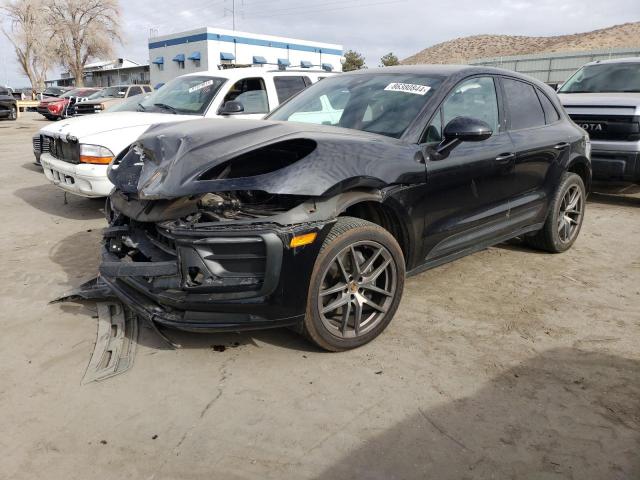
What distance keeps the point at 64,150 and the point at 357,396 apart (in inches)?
199

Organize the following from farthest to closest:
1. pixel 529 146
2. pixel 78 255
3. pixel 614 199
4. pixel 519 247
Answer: pixel 614 199 → pixel 519 247 → pixel 78 255 → pixel 529 146

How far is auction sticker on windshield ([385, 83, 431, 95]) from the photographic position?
12.2 feet

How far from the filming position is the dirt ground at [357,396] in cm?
230

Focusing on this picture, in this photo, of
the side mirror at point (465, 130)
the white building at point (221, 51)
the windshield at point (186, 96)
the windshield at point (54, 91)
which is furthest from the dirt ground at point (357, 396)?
the windshield at point (54, 91)

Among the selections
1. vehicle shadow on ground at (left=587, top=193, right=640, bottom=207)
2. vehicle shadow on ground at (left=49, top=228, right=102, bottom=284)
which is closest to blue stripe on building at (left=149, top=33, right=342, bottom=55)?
vehicle shadow on ground at (left=587, top=193, right=640, bottom=207)

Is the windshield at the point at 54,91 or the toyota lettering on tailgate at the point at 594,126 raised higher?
the windshield at the point at 54,91

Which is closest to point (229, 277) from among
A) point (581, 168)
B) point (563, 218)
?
point (563, 218)

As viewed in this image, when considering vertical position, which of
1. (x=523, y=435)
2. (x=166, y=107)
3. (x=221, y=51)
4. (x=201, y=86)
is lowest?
(x=523, y=435)

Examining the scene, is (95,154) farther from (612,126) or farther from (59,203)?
(612,126)

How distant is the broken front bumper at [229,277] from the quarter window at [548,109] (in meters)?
2.98

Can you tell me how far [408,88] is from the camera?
3.80 metres

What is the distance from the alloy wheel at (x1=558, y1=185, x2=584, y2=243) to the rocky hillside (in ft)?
178

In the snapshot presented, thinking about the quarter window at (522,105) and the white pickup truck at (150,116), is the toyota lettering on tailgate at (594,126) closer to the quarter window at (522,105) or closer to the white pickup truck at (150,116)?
the quarter window at (522,105)

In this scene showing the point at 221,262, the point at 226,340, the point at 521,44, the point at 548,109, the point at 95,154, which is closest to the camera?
the point at 221,262
